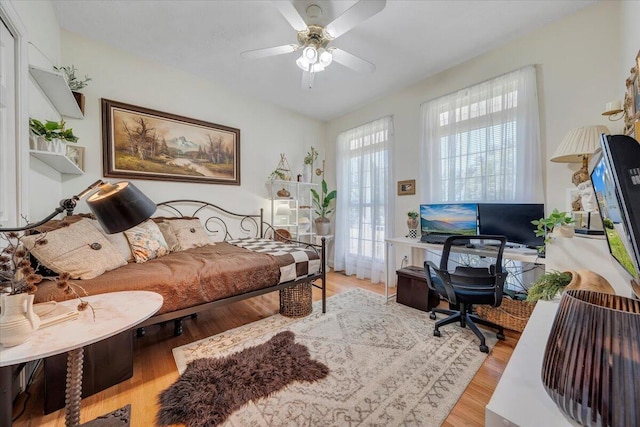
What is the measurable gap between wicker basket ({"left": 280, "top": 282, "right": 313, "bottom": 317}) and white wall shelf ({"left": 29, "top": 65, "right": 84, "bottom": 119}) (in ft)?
7.85

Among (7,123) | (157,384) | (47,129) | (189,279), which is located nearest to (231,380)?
(157,384)

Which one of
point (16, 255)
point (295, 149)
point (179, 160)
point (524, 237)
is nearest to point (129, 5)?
point (179, 160)

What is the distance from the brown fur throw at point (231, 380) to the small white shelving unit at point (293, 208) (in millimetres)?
2123

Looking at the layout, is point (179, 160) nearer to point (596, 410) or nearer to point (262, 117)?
point (262, 117)

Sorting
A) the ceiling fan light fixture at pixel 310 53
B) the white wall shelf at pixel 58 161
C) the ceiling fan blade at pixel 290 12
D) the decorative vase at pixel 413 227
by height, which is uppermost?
the ceiling fan blade at pixel 290 12

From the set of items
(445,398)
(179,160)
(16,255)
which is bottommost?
(445,398)

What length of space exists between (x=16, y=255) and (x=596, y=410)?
5.28 feet

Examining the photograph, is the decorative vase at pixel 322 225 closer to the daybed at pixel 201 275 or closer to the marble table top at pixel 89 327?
the daybed at pixel 201 275

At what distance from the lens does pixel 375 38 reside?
2.28 meters

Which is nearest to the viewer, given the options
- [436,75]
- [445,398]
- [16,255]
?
[16,255]

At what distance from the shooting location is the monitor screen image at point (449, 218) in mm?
2465

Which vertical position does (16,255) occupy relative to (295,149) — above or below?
below

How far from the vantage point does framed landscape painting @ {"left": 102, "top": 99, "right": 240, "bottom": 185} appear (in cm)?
253

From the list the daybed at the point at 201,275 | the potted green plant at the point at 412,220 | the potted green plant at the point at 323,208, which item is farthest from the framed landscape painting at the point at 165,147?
the potted green plant at the point at 412,220
